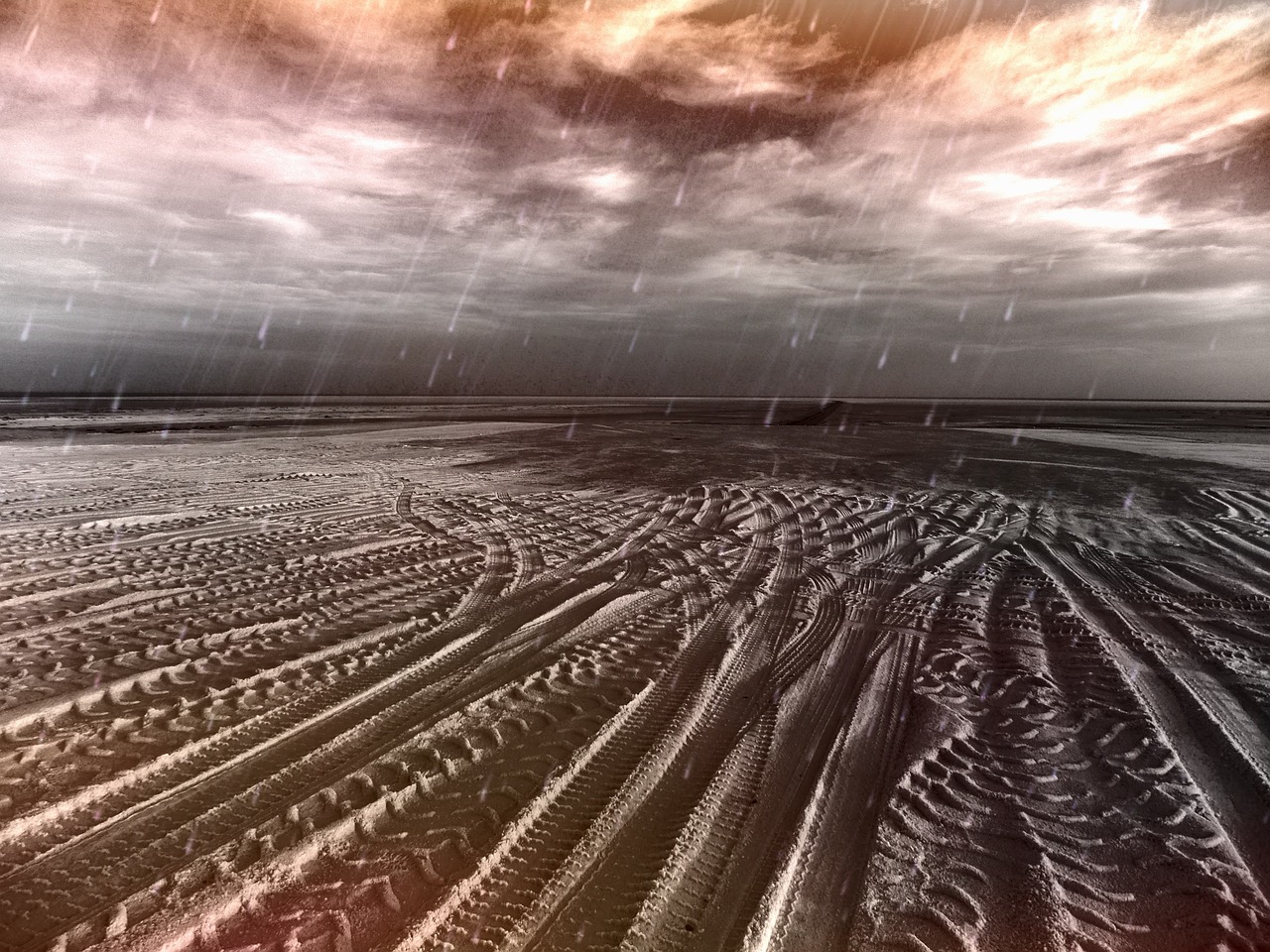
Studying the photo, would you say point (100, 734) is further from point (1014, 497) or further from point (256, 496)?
point (1014, 497)

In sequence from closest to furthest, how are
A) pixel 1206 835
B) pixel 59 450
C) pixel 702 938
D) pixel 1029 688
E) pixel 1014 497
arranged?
pixel 702 938 < pixel 1206 835 < pixel 1029 688 < pixel 1014 497 < pixel 59 450

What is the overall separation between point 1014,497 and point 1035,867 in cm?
1100

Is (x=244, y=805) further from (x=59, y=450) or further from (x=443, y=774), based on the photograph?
(x=59, y=450)

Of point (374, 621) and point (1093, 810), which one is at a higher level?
point (1093, 810)

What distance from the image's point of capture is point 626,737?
396 centimetres

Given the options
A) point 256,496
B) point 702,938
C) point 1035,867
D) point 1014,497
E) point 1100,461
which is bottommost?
point 256,496

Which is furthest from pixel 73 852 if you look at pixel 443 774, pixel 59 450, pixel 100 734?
pixel 59 450

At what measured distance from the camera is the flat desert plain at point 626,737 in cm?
266

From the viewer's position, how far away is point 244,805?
321 centimetres

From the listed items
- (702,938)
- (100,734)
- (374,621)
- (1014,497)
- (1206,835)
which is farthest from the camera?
(1014,497)

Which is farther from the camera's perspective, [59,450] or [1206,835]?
[59,450]

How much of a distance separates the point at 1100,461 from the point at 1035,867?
1877 cm

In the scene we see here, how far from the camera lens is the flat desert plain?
2.66 metres

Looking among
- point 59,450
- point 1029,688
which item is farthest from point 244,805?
point 59,450
